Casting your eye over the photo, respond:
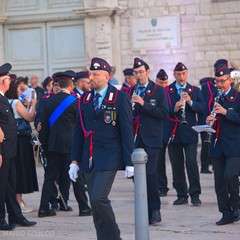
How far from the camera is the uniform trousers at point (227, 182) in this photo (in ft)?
34.2

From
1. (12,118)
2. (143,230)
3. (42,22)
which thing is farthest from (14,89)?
(42,22)

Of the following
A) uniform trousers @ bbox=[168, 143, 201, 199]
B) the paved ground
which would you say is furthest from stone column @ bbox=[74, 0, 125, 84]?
uniform trousers @ bbox=[168, 143, 201, 199]

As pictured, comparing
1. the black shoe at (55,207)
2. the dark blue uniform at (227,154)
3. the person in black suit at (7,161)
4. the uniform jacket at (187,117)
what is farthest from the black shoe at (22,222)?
the uniform jacket at (187,117)

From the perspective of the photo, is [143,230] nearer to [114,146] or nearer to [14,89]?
A: [114,146]

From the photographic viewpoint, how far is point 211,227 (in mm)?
10391

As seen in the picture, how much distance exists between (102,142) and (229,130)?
2404mm

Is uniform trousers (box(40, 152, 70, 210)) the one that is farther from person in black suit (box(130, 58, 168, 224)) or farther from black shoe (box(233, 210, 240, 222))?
black shoe (box(233, 210, 240, 222))

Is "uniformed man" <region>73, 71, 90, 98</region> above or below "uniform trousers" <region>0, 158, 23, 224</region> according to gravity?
above

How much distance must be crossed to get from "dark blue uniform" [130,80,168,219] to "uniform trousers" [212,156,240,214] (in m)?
0.77

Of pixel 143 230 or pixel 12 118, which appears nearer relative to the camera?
pixel 143 230

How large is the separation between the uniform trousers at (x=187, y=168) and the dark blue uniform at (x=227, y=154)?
5.46ft

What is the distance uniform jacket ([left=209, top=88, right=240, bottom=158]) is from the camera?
10.5 m

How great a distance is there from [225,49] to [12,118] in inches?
454

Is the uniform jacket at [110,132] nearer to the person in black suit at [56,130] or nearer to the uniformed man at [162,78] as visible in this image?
the person in black suit at [56,130]
